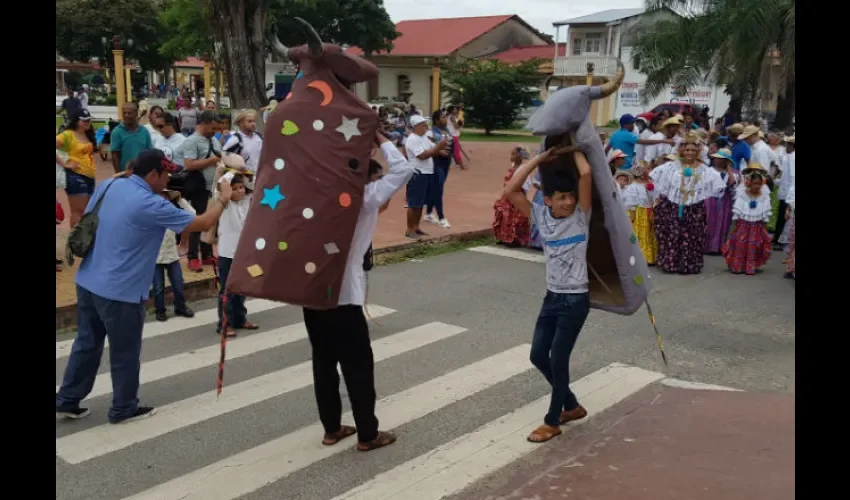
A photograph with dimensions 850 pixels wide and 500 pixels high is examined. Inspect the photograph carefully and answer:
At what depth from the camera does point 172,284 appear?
746 centimetres

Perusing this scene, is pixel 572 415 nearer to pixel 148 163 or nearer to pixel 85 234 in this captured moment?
pixel 148 163

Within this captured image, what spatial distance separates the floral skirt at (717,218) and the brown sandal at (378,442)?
764 cm

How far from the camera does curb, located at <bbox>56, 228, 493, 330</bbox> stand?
7.34 metres

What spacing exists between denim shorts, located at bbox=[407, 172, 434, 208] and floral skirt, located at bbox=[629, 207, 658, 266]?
298 cm

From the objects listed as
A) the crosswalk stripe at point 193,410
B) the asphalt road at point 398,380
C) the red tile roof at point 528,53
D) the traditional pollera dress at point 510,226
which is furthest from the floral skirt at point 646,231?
the red tile roof at point 528,53

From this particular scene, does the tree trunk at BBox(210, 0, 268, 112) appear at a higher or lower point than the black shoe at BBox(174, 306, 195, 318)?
higher

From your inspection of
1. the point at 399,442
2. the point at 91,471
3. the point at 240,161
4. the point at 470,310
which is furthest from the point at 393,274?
the point at 91,471

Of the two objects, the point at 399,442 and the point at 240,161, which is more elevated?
the point at 240,161

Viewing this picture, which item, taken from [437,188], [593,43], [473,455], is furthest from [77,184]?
[593,43]

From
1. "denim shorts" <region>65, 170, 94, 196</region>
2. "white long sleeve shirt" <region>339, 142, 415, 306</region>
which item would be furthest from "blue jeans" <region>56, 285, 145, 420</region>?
"denim shorts" <region>65, 170, 94, 196</region>

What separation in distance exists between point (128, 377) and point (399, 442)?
1.82 meters

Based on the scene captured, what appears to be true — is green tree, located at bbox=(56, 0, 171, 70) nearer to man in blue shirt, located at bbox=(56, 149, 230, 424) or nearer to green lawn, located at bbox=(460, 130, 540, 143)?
green lawn, located at bbox=(460, 130, 540, 143)

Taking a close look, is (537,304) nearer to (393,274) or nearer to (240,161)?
(393,274)

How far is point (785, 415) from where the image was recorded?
17.2 ft
